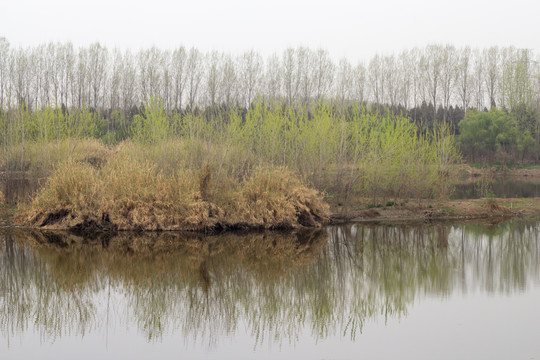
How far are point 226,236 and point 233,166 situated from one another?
10.7 feet

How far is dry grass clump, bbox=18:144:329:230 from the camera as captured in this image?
53.8ft

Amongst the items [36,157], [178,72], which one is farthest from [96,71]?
[36,157]

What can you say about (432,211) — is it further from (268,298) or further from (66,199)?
(66,199)

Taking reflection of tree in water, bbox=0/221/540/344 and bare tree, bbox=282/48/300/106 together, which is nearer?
reflection of tree in water, bbox=0/221/540/344

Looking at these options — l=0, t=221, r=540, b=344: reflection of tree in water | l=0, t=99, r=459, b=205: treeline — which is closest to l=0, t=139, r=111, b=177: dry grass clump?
l=0, t=99, r=459, b=205: treeline

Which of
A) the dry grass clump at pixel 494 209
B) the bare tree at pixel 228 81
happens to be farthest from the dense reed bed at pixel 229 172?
the bare tree at pixel 228 81

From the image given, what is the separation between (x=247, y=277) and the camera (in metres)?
10.9

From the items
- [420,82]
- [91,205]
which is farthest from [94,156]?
[420,82]

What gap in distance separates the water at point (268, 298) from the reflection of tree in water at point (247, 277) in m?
0.04

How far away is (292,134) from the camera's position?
20828mm

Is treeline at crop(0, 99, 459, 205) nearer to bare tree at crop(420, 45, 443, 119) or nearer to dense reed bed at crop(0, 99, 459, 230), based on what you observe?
dense reed bed at crop(0, 99, 459, 230)

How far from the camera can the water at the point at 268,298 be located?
733 centimetres

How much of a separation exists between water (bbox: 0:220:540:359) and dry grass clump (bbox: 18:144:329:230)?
130cm

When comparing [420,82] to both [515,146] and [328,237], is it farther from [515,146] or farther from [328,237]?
[328,237]
